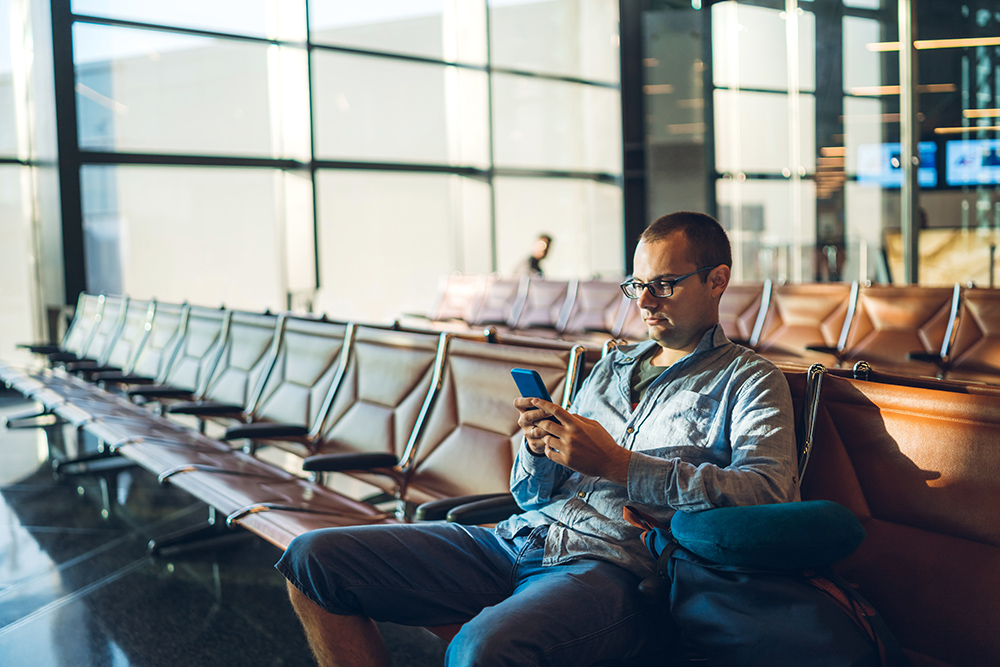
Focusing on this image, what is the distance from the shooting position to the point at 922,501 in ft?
4.82

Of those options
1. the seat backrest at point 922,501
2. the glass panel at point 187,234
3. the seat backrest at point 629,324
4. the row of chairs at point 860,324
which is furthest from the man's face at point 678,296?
the glass panel at point 187,234

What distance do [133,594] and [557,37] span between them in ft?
34.0

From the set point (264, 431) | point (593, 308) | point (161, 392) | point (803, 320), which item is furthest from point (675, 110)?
point (264, 431)

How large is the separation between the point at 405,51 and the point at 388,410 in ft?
26.2

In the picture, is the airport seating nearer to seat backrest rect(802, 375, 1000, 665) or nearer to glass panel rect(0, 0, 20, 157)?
seat backrest rect(802, 375, 1000, 665)

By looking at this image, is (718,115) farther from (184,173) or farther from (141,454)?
(141,454)

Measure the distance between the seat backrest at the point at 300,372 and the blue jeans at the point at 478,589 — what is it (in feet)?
5.12

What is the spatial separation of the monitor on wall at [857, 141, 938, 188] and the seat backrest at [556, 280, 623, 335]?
3.62 metres

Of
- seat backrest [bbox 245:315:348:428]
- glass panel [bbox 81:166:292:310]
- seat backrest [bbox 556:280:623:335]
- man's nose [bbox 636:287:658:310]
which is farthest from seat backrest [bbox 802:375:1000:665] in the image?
glass panel [bbox 81:166:292:310]

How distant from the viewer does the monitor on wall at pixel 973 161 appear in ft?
24.1

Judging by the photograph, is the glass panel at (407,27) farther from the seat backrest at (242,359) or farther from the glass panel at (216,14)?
the seat backrest at (242,359)

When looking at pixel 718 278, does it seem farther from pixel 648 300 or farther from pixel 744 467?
pixel 744 467

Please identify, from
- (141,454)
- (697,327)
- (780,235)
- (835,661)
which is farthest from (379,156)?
(835,661)

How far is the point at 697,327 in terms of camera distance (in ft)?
5.62
